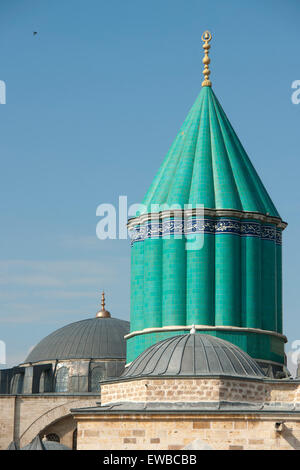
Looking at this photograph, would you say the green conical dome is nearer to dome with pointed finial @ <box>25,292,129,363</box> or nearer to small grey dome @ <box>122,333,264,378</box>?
small grey dome @ <box>122,333,264,378</box>

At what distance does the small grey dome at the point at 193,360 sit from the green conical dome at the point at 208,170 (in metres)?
5.56

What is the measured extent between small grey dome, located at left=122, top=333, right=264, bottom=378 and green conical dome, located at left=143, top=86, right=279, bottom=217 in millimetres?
5556

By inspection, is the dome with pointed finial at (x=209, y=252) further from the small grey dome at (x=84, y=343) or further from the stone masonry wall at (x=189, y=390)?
the small grey dome at (x=84, y=343)

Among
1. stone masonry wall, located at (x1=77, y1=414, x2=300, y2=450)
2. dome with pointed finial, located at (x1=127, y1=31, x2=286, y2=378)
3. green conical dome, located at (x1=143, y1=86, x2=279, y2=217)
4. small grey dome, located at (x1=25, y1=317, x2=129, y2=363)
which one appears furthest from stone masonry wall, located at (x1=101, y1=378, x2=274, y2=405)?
small grey dome, located at (x1=25, y1=317, x2=129, y2=363)

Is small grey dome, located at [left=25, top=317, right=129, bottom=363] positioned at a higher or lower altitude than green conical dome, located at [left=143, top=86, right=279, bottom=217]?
lower

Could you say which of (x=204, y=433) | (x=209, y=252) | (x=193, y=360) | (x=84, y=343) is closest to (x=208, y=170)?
(x=209, y=252)

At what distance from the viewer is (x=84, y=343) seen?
33.1 meters

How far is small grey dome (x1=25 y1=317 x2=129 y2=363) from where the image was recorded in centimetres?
3278

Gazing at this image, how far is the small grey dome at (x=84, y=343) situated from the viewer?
32.8m

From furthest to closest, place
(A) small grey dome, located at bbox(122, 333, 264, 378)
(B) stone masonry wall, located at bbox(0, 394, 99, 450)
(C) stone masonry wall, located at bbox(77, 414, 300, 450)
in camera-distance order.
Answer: (B) stone masonry wall, located at bbox(0, 394, 99, 450) → (A) small grey dome, located at bbox(122, 333, 264, 378) → (C) stone masonry wall, located at bbox(77, 414, 300, 450)

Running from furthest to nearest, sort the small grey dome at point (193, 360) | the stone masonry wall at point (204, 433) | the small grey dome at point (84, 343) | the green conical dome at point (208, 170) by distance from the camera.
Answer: the small grey dome at point (84, 343) → the green conical dome at point (208, 170) → the small grey dome at point (193, 360) → the stone masonry wall at point (204, 433)

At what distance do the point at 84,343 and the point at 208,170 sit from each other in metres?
8.27

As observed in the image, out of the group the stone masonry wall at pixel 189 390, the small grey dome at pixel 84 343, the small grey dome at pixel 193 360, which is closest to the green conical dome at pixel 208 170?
the small grey dome at pixel 193 360

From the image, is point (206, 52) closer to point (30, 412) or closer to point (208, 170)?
point (208, 170)
